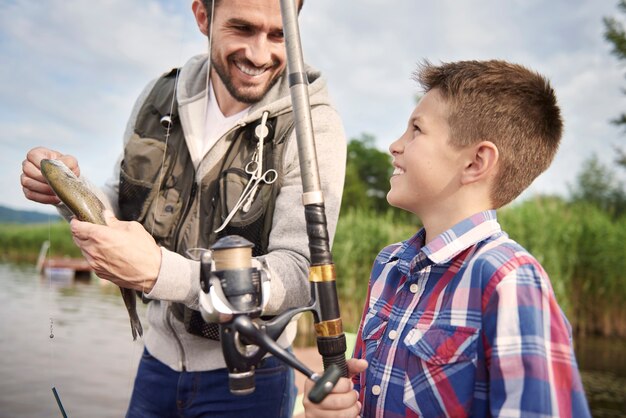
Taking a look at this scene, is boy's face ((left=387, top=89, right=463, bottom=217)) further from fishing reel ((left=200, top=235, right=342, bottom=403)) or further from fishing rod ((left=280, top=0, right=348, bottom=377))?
fishing reel ((left=200, top=235, right=342, bottom=403))

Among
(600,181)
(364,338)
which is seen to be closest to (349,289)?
(364,338)

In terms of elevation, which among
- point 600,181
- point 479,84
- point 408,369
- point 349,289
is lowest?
point 349,289

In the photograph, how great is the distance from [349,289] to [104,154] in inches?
348

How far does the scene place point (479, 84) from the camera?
181 cm

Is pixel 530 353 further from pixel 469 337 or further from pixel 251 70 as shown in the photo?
pixel 251 70

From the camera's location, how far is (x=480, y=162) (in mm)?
1737

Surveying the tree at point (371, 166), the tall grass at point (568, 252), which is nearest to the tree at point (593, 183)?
the tree at point (371, 166)

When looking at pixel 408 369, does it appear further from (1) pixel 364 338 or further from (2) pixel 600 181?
(2) pixel 600 181

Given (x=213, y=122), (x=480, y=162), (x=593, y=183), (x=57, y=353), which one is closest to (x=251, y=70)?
(x=213, y=122)

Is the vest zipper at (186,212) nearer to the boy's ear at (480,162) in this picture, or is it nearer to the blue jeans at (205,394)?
the blue jeans at (205,394)

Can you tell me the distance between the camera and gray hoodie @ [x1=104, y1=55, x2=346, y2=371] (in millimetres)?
1639

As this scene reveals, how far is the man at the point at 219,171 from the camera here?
70.5 inches

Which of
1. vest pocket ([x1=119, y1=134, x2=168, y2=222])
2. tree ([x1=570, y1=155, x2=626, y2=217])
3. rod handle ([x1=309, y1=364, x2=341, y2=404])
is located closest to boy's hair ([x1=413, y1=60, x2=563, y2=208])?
rod handle ([x1=309, y1=364, x2=341, y2=404])

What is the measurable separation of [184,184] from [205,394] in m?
0.78
